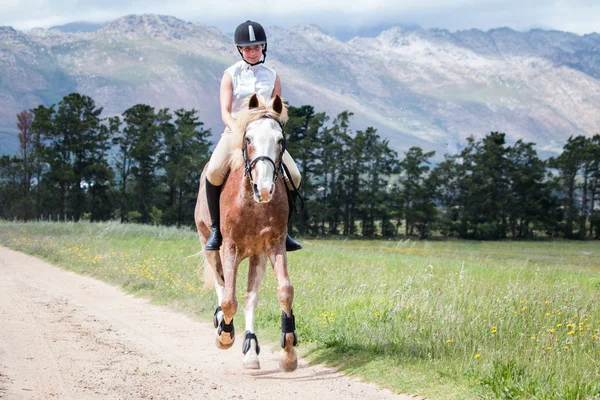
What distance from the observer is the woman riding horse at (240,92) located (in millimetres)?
7734

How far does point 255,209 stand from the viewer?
6977 millimetres

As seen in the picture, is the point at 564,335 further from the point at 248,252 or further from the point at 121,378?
the point at 121,378

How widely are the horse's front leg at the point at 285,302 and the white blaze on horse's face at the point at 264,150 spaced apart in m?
0.93

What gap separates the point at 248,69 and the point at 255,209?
2085 millimetres

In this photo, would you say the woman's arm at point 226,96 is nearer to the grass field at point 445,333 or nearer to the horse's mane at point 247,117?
the horse's mane at point 247,117

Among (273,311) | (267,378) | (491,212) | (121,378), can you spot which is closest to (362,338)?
(267,378)

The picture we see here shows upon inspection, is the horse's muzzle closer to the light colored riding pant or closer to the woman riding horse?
the light colored riding pant

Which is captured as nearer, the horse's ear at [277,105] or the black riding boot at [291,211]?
the horse's ear at [277,105]

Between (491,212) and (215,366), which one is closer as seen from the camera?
(215,366)

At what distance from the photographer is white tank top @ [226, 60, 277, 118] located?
25.8 ft

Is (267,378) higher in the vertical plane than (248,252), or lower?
lower

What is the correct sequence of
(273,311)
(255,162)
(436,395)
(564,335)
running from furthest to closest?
1. (273,311)
2. (564,335)
3. (255,162)
4. (436,395)

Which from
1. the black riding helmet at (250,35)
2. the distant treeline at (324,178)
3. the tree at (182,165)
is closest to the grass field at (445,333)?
the black riding helmet at (250,35)

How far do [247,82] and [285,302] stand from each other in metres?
2.92
